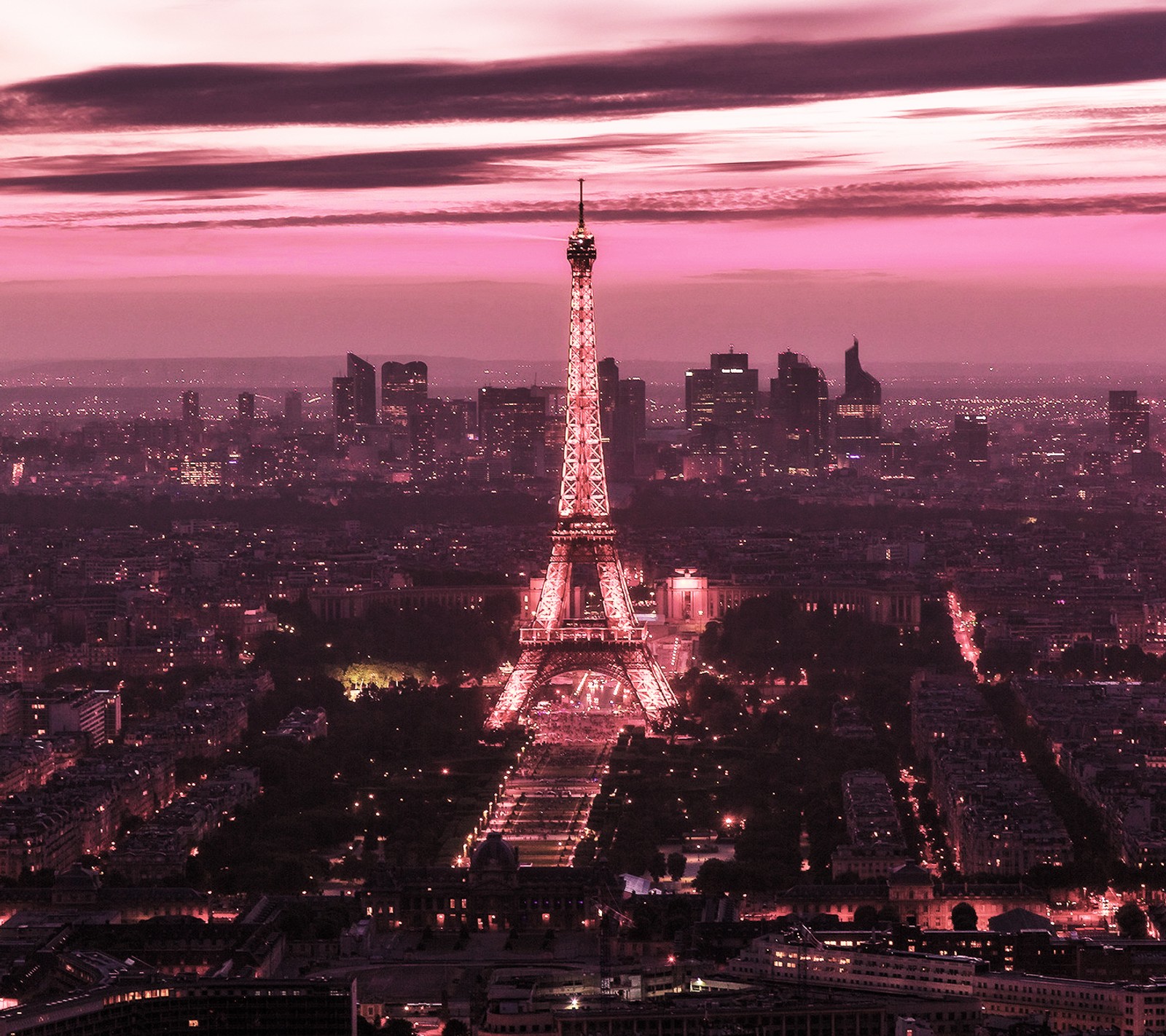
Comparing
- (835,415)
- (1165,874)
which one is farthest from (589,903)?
(835,415)

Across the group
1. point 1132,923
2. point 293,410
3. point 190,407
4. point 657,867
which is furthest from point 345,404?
point 1132,923

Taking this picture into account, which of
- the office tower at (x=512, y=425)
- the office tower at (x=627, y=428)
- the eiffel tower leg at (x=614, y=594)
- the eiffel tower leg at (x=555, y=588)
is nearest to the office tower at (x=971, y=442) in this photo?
the office tower at (x=627, y=428)

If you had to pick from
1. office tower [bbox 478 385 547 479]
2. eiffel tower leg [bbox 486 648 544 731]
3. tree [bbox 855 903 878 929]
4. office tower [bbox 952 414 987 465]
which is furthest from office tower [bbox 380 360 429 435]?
tree [bbox 855 903 878 929]

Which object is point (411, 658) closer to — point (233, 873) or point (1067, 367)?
point (233, 873)

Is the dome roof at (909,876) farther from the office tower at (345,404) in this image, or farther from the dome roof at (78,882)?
the office tower at (345,404)

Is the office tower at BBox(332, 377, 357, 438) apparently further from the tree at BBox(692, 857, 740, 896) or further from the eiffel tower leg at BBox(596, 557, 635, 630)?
the tree at BBox(692, 857, 740, 896)

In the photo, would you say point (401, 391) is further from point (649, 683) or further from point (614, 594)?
point (649, 683)

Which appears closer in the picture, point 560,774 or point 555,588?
point 560,774
